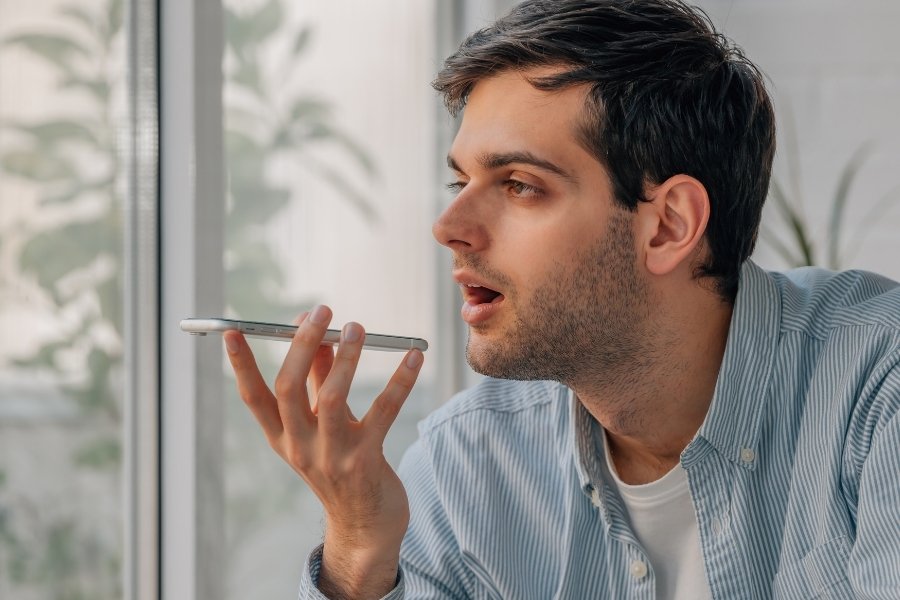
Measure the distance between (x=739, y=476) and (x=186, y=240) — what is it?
0.91m

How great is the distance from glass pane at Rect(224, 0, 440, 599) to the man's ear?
2.54 feet

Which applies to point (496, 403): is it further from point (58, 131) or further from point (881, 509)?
point (58, 131)

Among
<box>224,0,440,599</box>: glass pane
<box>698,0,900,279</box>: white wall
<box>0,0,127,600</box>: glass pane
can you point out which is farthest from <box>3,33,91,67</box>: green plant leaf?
<box>698,0,900,279</box>: white wall

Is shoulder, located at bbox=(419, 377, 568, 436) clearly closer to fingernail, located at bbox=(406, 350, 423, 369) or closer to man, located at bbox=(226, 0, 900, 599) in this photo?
man, located at bbox=(226, 0, 900, 599)

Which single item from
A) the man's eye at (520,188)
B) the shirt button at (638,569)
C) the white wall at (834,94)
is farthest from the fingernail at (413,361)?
the white wall at (834,94)

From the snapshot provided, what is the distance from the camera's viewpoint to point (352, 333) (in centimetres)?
111

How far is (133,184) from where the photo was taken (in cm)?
158

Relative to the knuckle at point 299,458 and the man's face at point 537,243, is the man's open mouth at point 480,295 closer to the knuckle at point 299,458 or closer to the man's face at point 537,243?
the man's face at point 537,243

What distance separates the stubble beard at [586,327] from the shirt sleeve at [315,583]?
0.28 m

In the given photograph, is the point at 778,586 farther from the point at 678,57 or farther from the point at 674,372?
the point at 678,57

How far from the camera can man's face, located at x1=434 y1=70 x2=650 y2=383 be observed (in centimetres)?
128

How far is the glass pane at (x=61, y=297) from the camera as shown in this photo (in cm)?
137

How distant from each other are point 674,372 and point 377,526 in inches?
17.3

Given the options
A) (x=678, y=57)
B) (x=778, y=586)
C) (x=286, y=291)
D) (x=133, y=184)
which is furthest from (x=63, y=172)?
(x=778, y=586)
